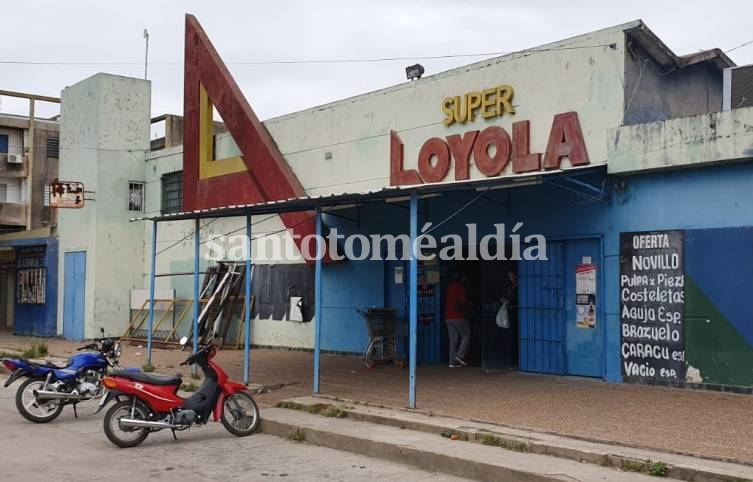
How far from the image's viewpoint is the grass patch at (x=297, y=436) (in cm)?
963

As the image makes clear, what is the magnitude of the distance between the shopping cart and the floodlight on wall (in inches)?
192

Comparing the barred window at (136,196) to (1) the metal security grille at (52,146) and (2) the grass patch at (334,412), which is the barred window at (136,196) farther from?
(1) the metal security grille at (52,146)

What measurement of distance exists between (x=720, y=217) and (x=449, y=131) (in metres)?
5.51

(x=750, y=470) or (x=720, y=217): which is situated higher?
(x=720, y=217)

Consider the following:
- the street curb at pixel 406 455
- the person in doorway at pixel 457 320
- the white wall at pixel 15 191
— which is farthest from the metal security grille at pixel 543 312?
the white wall at pixel 15 191

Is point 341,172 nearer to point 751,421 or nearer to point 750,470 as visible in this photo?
point 751,421

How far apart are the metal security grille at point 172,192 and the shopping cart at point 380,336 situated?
962 cm

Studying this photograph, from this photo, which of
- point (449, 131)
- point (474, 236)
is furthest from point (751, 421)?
point (449, 131)

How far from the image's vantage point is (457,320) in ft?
47.0

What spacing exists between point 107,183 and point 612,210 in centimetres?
1582

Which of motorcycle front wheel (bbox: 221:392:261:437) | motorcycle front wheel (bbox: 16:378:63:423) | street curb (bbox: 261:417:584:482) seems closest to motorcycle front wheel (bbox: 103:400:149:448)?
motorcycle front wheel (bbox: 221:392:261:437)

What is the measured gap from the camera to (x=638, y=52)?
41.0ft

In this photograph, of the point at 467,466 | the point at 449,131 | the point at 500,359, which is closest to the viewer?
the point at 467,466

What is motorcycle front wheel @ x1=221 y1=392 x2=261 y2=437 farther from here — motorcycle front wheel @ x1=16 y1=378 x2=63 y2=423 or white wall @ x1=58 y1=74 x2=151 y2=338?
white wall @ x1=58 y1=74 x2=151 y2=338
